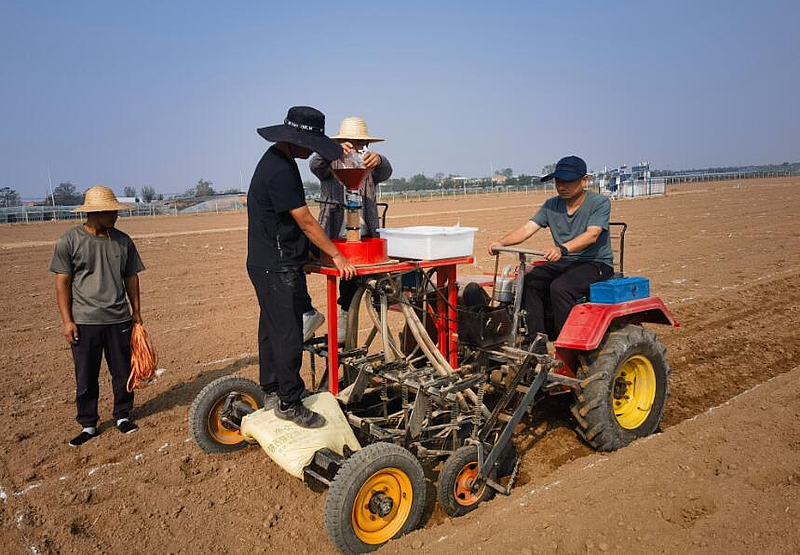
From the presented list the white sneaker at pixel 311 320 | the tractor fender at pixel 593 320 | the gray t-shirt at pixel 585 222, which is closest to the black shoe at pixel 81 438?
the white sneaker at pixel 311 320

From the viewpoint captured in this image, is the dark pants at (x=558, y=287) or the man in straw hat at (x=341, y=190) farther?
the man in straw hat at (x=341, y=190)

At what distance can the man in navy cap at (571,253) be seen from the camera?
459 centimetres

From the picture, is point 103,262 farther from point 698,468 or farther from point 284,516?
point 698,468

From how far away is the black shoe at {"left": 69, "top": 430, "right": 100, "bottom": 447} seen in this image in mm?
4773

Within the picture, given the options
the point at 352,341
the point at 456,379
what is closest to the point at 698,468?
the point at 456,379

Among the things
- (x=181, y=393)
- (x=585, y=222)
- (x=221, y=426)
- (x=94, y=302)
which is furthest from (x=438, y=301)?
(x=181, y=393)

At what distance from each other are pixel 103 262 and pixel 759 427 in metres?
5.16

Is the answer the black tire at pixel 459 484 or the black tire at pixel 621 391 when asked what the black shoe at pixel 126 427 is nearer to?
the black tire at pixel 459 484

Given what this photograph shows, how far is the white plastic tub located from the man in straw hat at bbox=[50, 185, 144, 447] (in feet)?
7.80

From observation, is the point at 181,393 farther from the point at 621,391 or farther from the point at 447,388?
the point at 621,391

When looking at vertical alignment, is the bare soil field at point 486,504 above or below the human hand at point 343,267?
below

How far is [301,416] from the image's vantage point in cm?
365

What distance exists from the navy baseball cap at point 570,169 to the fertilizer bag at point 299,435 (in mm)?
2441

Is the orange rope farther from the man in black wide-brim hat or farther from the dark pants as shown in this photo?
the dark pants
